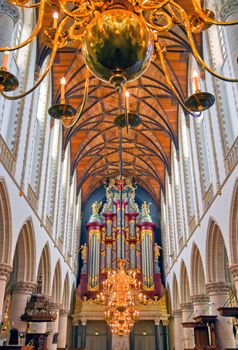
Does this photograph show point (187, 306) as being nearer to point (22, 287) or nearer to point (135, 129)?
point (22, 287)

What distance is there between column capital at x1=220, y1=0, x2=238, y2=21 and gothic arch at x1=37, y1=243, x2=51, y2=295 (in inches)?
448

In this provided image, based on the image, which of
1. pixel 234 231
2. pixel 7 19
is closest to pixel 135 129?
pixel 234 231

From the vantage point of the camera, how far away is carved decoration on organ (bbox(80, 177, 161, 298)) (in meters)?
25.3

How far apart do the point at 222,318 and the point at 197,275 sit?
3.63 m

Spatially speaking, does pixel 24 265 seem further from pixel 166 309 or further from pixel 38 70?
pixel 166 309

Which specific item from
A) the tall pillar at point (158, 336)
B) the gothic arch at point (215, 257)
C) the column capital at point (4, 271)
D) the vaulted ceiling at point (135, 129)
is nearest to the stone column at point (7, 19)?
the vaulted ceiling at point (135, 129)

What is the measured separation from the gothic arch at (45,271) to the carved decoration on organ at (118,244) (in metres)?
8.47

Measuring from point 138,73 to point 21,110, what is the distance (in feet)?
32.1

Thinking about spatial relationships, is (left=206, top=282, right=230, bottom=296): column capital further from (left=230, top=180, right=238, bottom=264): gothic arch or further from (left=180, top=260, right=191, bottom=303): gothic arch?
(left=180, top=260, right=191, bottom=303): gothic arch

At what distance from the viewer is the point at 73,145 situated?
23.3 m

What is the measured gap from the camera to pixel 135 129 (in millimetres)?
22984

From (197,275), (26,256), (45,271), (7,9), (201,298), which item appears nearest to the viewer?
(7,9)

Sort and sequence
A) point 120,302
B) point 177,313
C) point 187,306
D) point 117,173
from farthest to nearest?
1. point 117,173
2. point 177,313
3. point 187,306
4. point 120,302

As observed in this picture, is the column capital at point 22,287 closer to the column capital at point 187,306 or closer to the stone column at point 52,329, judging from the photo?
the stone column at point 52,329
